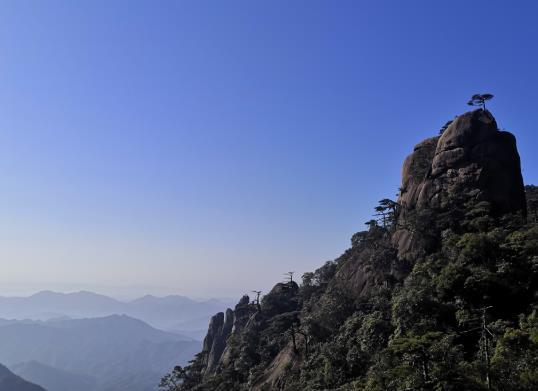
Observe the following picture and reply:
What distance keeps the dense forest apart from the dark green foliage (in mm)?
101

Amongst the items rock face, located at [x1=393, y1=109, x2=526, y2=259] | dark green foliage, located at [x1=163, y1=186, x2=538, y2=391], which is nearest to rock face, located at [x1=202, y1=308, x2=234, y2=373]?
dark green foliage, located at [x1=163, y1=186, x2=538, y2=391]

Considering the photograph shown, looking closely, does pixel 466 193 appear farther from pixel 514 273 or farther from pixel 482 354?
pixel 482 354

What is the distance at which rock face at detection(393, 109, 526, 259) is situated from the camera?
52656 millimetres

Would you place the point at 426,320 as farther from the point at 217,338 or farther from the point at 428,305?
the point at 217,338

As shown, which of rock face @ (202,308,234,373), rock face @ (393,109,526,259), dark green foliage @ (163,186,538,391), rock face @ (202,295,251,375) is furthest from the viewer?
rock face @ (202,308,234,373)

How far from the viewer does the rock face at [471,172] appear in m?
52.7

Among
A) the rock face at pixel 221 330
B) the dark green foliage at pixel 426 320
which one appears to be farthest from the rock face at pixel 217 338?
the dark green foliage at pixel 426 320

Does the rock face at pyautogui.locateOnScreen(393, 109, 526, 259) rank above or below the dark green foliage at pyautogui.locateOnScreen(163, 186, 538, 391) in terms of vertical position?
above

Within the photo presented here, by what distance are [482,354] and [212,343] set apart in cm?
7813

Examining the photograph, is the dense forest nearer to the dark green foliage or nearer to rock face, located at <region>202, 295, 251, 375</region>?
the dark green foliage

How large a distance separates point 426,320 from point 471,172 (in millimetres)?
24220

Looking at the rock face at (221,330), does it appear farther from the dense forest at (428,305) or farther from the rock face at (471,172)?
the rock face at (471,172)

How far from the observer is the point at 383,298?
47.9 m

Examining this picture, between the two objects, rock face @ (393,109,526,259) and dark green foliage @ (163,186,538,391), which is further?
rock face @ (393,109,526,259)
